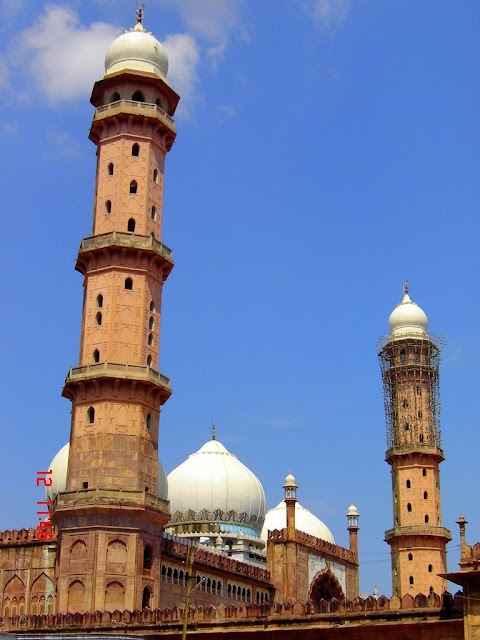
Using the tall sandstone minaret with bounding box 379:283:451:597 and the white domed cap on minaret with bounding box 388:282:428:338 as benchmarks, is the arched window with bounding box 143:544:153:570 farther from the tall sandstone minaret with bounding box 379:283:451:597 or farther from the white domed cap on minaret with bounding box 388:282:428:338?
the white domed cap on minaret with bounding box 388:282:428:338

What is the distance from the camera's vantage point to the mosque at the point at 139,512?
27844mm

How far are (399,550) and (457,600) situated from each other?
105 ft

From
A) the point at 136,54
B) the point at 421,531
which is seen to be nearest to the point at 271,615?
the point at 136,54

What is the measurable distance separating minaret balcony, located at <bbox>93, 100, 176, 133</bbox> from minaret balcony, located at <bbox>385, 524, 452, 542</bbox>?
28366 mm

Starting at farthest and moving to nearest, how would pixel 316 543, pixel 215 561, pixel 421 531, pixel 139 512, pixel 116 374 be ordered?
pixel 421 531 < pixel 316 543 < pixel 215 561 < pixel 116 374 < pixel 139 512

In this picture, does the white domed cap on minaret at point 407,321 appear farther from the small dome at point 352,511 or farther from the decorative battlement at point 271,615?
the decorative battlement at point 271,615

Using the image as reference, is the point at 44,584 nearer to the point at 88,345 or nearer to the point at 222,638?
the point at 88,345

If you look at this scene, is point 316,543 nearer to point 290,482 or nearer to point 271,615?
point 290,482

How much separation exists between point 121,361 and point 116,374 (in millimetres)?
837

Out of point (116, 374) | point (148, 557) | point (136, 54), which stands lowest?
point (148, 557)

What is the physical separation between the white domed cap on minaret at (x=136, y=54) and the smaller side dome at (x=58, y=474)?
1781 cm

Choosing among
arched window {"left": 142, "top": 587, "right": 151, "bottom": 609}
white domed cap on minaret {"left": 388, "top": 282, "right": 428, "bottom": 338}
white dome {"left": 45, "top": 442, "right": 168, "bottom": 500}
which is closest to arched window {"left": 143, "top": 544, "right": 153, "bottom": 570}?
arched window {"left": 142, "top": 587, "right": 151, "bottom": 609}

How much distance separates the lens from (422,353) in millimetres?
60219

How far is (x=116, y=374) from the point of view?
36.8 m
